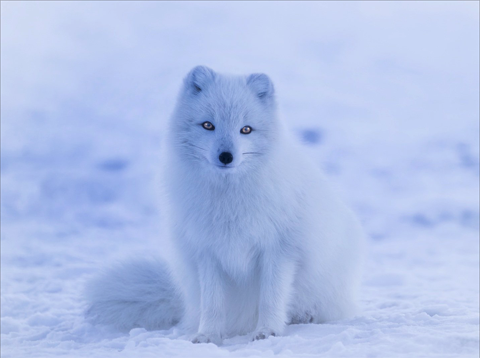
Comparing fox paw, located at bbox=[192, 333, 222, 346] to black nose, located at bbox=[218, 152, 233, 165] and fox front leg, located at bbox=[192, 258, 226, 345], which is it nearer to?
fox front leg, located at bbox=[192, 258, 226, 345]

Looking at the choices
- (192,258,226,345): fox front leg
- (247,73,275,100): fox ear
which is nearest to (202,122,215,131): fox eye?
(247,73,275,100): fox ear

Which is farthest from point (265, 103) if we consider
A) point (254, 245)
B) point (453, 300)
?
point (453, 300)

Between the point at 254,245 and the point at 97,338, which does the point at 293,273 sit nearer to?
the point at 254,245

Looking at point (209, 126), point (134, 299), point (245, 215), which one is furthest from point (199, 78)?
point (134, 299)

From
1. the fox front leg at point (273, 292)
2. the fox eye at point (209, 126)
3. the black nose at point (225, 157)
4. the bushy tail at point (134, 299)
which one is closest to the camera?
the black nose at point (225, 157)

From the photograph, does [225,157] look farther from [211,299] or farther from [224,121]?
[211,299]

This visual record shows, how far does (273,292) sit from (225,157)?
0.72 meters

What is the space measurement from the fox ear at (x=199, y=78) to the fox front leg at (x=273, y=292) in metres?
0.88

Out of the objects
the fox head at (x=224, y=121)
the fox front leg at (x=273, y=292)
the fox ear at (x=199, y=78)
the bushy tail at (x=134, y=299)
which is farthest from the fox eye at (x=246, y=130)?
the bushy tail at (x=134, y=299)

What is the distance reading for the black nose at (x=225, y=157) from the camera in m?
2.37

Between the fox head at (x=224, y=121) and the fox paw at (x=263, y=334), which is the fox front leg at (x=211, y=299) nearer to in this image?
the fox paw at (x=263, y=334)

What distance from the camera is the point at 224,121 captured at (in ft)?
8.04

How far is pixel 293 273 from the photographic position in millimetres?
2703

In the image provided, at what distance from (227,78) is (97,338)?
1.58m
